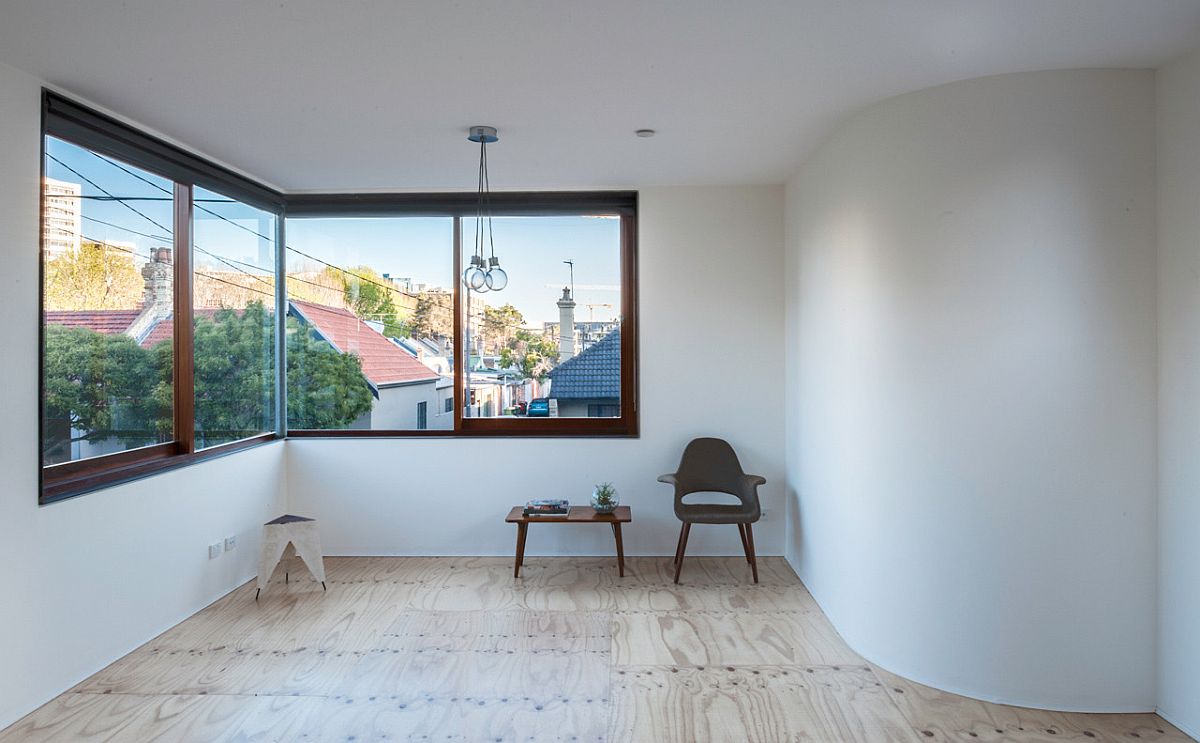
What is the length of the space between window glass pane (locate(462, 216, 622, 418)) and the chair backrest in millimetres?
655

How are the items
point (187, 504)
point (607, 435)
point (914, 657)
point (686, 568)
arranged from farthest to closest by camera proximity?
point (607, 435)
point (686, 568)
point (187, 504)
point (914, 657)

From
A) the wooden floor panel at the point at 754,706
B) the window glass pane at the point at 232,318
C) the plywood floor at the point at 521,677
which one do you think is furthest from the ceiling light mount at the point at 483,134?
the wooden floor panel at the point at 754,706

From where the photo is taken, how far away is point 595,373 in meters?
5.38

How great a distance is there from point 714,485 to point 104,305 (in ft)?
12.1

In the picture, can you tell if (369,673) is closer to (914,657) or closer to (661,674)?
(661,674)

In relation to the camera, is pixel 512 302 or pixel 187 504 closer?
pixel 187 504

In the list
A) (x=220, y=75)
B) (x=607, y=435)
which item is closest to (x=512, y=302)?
(x=607, y=435)

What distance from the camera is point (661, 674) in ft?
11.1

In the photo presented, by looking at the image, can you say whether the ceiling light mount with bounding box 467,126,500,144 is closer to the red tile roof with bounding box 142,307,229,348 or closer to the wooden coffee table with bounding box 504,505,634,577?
the red tile roof with bounding box 142,307,229,348

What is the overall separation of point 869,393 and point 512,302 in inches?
108

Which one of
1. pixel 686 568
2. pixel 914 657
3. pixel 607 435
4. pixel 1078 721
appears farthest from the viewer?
pixel 607 435

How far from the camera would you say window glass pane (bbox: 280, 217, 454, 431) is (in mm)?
5367

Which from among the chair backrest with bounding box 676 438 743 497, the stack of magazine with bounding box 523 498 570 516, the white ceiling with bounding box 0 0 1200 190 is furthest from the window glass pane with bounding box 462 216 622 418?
the white ceiling with bounding box 0 0 1200 190

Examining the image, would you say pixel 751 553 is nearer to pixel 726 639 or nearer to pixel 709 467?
pixel 709 467
